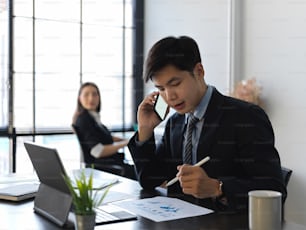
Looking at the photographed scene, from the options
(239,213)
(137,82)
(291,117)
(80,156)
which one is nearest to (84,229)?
(239,213)

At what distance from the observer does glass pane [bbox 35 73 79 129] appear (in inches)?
146

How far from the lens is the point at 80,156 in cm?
381

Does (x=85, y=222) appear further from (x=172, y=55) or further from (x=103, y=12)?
(x=103, y=12)

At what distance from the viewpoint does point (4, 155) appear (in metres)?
3.52

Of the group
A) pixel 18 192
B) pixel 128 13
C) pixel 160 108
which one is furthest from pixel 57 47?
pixel 18 192

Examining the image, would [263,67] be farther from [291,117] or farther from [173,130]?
[173,130]

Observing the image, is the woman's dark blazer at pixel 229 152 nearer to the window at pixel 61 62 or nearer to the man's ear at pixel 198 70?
the man's ear at pixel 198 70

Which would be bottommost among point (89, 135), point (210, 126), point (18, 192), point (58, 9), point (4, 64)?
point (18, 192)

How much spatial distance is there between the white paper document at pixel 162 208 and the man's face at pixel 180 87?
0.33 m

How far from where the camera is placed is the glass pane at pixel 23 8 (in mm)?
3539

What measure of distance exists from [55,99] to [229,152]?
247cm

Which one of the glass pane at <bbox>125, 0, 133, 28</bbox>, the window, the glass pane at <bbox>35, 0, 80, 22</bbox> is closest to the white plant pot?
the window

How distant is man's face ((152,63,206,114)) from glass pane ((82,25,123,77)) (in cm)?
241

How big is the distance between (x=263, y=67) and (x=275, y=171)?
6.14 feet
